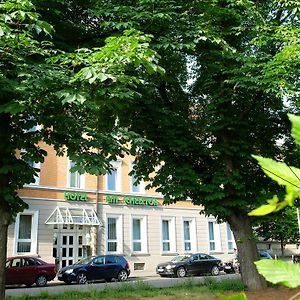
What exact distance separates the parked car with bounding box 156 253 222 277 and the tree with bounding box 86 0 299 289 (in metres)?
14.3

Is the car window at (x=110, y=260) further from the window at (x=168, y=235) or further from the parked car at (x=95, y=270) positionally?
the window at (x=168, y=235)

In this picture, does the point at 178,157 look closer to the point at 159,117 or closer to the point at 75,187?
the point at 159,117

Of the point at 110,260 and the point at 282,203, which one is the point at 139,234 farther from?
the point at 282,203

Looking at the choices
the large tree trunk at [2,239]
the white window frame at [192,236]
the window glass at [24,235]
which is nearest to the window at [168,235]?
the white window frame at [192,236]

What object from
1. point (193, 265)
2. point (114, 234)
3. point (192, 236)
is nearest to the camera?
point (193, 265)

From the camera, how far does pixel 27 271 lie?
70.2 ft

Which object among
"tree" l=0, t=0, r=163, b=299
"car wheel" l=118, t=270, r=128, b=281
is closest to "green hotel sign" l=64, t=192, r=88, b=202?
"car wheel" l=118, t=270, r=128, b=281

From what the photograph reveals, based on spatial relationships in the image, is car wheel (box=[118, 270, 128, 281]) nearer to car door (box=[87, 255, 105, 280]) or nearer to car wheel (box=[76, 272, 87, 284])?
car door (box=[87, 255, 105, 280])

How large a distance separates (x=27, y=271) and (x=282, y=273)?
22.5 metres

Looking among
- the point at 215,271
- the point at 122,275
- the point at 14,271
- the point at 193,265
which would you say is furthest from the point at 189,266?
the point at 14,271

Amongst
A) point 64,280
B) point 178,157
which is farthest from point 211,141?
point 64,280

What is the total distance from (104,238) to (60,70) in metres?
22.6

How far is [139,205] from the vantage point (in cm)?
3138

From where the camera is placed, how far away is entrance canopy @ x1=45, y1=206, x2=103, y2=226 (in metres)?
26.9
